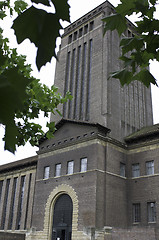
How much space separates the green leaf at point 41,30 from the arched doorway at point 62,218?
27326 millimetres

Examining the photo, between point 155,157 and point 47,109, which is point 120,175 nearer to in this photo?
point 155,157

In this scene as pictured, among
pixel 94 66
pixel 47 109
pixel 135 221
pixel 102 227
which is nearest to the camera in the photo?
pixel 47 109

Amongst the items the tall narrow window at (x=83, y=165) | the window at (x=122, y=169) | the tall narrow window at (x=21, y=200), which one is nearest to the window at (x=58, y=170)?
the tall narrow window at (x=83, y=165)

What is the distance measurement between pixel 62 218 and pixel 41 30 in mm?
28205

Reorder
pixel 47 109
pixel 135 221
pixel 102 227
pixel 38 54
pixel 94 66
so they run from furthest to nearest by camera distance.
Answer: pixel 94 66, pixel 135 221, pixel 102 227, pixel 47 109, pixel 38 54

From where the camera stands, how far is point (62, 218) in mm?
27578

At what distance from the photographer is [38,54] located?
105 cm

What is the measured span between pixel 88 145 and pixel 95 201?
17.0 feet

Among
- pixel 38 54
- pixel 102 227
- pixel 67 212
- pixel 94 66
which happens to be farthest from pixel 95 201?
pixel 38 54

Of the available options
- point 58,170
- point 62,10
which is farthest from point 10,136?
point 58,170

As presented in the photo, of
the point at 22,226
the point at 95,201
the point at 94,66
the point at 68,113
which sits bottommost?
the point at 22,226

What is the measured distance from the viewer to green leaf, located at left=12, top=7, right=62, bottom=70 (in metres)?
1.05

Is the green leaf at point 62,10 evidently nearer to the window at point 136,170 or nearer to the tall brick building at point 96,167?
the tall brick building at point 96,167

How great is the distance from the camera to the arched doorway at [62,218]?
26781 millimetres
